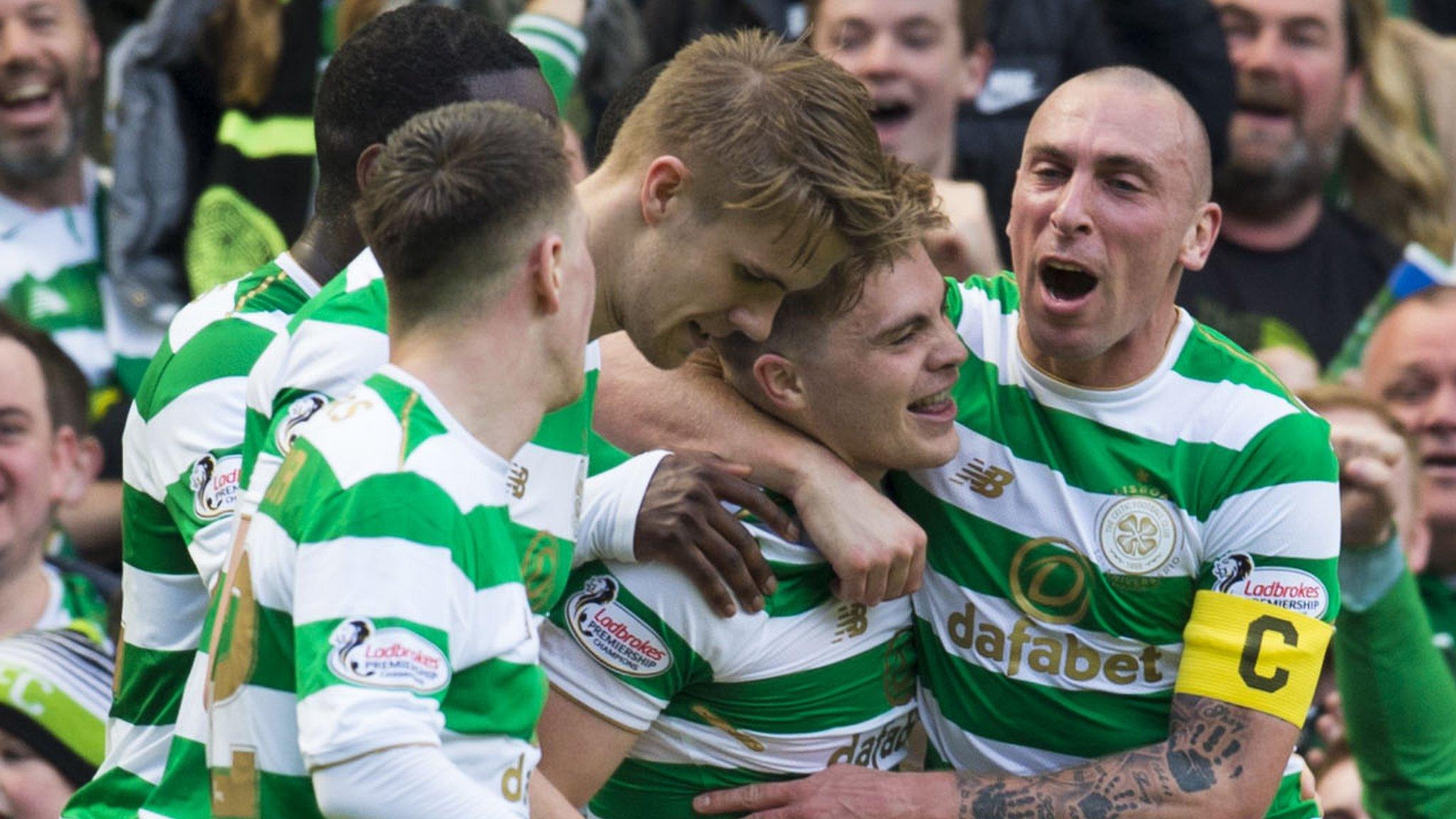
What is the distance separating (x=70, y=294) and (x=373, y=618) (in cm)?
351

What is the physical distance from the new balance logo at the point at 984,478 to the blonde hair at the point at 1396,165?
340 cm

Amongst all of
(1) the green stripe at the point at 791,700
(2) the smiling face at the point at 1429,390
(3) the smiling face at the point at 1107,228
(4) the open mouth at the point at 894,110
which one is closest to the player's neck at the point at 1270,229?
(2) the smiling face at the point at 1429,390

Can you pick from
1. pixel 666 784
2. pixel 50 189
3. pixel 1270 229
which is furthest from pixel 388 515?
pixel 1270 229

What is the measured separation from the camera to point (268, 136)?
5438 mm

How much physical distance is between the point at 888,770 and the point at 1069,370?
28.4 inches

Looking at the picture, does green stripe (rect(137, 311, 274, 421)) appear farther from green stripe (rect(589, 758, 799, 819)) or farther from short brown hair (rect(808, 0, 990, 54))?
short brown hair (rect(808, 0, 990, 54))

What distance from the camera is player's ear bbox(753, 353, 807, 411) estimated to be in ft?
11.0

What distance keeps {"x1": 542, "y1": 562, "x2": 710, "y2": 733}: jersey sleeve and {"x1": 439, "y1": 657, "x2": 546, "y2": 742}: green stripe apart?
0.73 meters

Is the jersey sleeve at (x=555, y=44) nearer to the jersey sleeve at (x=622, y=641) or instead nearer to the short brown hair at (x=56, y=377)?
the short brown hair at (x=56, y=377)

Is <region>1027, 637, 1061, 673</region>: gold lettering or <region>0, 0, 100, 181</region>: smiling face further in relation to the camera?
<region>0, 0, 100, 181</region>: smiling face

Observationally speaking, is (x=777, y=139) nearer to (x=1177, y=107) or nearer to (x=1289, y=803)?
(x=1177, y=107)

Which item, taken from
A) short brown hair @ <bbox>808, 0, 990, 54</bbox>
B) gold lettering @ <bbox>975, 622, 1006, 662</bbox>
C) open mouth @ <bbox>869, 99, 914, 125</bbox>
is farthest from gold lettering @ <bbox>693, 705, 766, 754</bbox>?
short brown hair @ <bbox>808, 0, 990, 54</bbox>

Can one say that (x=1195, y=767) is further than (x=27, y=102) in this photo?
No

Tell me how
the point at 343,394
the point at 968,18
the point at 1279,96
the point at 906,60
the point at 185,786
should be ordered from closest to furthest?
the point at 343,394
the point at 185,786
the point at 906,60
the point at 968,18
the point at 1279,96
